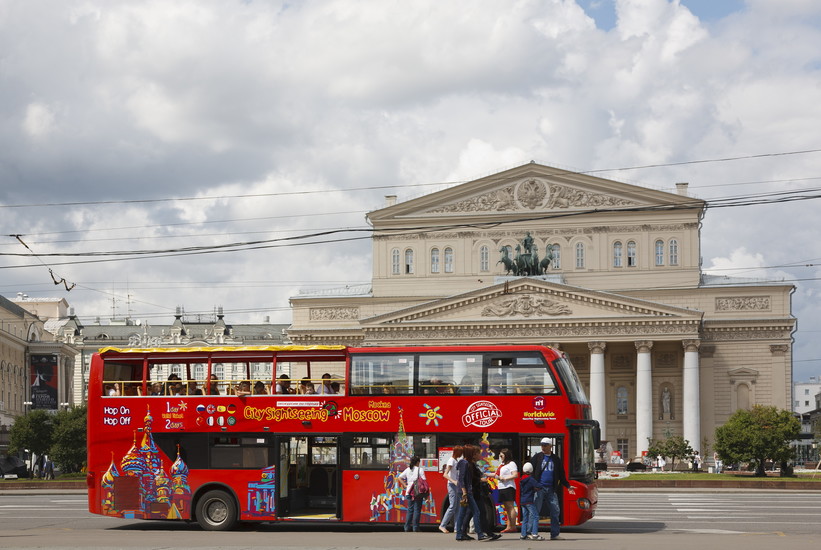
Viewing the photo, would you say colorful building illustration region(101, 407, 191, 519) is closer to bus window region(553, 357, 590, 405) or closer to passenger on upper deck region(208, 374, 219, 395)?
passenger on upper deck region(208, 374, 219, 395)

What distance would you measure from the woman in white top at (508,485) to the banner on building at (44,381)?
85.7 meters

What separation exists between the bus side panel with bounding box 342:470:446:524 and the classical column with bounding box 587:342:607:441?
191ft

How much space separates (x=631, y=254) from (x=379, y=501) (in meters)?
65.9

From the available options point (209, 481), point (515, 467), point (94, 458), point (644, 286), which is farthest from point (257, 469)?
point (644, 286)

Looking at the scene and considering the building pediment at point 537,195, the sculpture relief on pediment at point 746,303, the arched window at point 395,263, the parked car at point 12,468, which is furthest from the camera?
the arched window at point 395,263

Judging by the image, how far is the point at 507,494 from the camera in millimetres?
25094

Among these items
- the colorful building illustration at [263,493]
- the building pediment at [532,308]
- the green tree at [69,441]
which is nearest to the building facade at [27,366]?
the green tree at [69,441]

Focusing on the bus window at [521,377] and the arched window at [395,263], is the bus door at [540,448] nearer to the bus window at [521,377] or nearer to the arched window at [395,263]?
the bus window at [521,377]

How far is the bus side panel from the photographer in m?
26.6

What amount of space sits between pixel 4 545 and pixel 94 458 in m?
5.36

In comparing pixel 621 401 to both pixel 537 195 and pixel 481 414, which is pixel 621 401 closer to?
pixel 537 195

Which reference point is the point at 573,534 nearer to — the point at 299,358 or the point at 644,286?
the point at 299,358

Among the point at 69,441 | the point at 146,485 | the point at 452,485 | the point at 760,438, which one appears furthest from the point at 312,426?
the point at 69,441

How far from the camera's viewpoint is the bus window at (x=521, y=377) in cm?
2630
